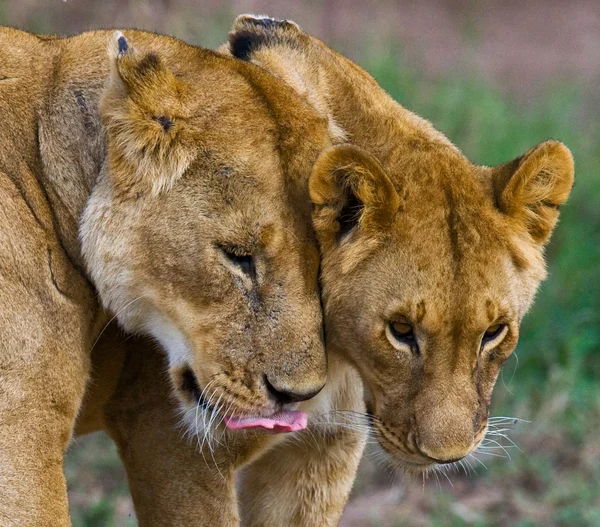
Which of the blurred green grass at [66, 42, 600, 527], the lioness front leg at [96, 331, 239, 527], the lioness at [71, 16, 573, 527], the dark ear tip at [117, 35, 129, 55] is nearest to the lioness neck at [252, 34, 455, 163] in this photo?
the lioness at [71, 16, 573, 527]

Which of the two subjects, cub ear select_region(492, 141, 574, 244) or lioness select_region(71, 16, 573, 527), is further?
cub ear select_region(492, 141, 574, 244)

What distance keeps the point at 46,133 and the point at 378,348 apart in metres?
0.83

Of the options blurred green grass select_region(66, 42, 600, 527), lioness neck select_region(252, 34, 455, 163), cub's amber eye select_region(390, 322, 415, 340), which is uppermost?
lioness neck select_region(252, 34, 455, 163)

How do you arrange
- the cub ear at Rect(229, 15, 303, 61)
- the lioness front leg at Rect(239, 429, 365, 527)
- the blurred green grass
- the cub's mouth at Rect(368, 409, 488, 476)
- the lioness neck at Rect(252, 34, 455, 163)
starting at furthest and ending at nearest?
the blurred green grass
the lioness front leg at Rect(239, 429, 365, 527)
the cub ear at Rect(229, 15, 303, 61)
the lioness neck at Rect(252, 34, 455, 163)
the cub's mouth at Rect(368, 409, 488, 476)

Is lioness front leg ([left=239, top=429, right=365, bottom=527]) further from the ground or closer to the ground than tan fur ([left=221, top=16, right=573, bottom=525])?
closer to the ground

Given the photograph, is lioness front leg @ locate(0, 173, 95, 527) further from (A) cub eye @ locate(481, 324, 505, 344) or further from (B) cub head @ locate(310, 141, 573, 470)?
(A) cub eye @ locate(481, 324, 505, 344)

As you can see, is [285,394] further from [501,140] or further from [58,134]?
[501,140]

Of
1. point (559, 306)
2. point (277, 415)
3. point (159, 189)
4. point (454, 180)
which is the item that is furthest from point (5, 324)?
point (559, 306)

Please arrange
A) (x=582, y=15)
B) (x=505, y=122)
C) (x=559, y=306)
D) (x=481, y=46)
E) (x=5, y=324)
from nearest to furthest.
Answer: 1. (x=5, y=324)
2. (x=559, y=306)
3. (x=505, y=122)
4. (x=481, y=46)
5. (x=582, y=15)

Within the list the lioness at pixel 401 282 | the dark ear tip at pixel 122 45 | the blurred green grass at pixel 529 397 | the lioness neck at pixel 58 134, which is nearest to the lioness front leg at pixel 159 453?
the lioness at pixel 401 282

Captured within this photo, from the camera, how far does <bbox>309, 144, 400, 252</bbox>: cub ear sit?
7.71ft

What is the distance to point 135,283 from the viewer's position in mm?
2416

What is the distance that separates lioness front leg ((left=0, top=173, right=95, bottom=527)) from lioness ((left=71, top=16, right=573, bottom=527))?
1.04 ft

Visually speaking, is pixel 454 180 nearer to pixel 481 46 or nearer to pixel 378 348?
pixel 378 348
